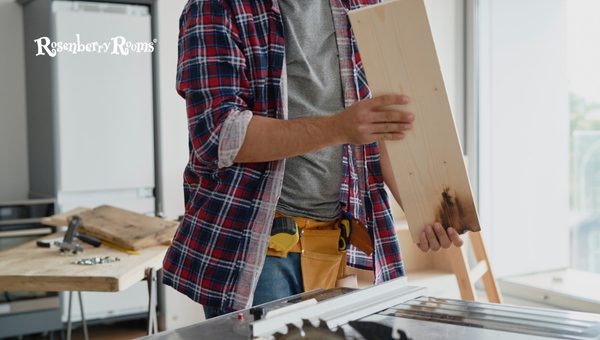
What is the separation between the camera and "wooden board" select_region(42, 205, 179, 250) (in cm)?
222

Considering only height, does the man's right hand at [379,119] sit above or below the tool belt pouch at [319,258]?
above

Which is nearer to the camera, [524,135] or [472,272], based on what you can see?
[472,272]

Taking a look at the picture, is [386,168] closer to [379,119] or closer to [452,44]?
[379,119]

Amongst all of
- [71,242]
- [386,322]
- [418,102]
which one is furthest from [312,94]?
[71,242]

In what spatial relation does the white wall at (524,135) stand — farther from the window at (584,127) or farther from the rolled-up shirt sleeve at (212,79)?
the rolled-up shirt sleeve at (212,79)

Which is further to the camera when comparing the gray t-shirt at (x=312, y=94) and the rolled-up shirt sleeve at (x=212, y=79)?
the gray t-shirt at (x=312, y=94)

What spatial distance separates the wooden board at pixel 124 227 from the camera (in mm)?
2219

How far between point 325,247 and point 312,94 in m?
0.29

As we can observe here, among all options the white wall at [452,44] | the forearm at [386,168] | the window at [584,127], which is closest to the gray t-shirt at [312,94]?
the forearm at [386,168]

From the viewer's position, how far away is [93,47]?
11.2 ft

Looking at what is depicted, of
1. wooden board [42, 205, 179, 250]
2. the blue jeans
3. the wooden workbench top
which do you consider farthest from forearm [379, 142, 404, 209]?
wooden board [42, 205, 179, 250]

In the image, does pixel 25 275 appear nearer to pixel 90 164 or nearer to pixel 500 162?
pixel 90 164

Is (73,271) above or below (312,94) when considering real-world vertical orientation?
below

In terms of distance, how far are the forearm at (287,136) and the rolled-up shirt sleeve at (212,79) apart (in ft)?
0.10
